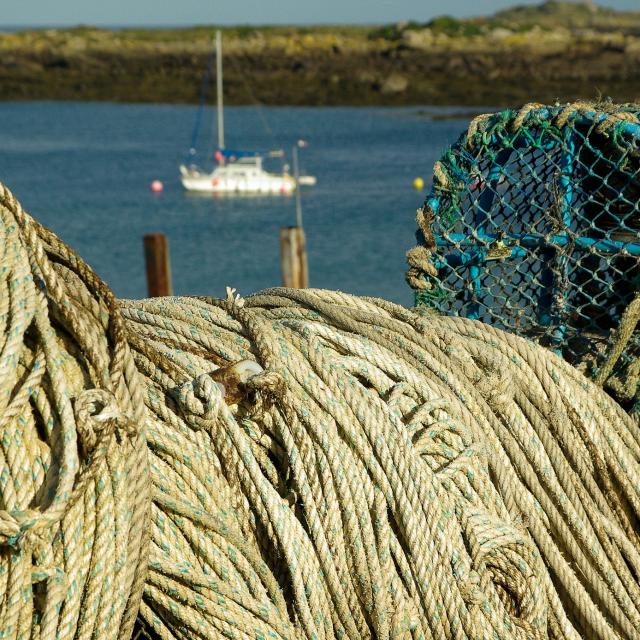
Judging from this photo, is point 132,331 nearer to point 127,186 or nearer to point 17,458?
point 17,458

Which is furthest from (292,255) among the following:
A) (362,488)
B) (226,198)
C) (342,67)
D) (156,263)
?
(342,67)

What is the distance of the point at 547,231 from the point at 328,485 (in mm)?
1425

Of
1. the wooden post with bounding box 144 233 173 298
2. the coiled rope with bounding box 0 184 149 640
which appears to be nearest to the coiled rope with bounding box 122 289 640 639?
the coiled rope with bounding box 0 184 149 640

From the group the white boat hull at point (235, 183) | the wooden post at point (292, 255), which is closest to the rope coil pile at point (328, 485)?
the wooden post at point (292, 255)

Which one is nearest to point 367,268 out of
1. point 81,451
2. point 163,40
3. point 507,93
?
point 81,451

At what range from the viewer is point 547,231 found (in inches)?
131

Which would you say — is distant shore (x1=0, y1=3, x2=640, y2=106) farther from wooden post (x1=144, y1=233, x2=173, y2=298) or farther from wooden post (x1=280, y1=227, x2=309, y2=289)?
wooden post (x1=144, y1=233, x2=173, y2=298)

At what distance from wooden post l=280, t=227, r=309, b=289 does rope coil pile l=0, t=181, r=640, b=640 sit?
6931mm

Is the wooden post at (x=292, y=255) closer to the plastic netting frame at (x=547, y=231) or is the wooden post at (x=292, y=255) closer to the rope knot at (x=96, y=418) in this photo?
the plastic netting frame at (x=547, y=231)

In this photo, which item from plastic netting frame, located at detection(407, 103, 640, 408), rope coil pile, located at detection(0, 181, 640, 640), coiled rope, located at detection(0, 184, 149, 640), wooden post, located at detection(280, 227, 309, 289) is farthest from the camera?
wooden post, located at detection(280, 227, 309, 289)

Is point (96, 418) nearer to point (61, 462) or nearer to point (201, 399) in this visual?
point (61, 462)

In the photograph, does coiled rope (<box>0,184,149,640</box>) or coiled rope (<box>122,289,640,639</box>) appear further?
coiled rope (<box>122,289,640,639</box>)

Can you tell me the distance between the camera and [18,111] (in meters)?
52.6

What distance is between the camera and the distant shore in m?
54.1
